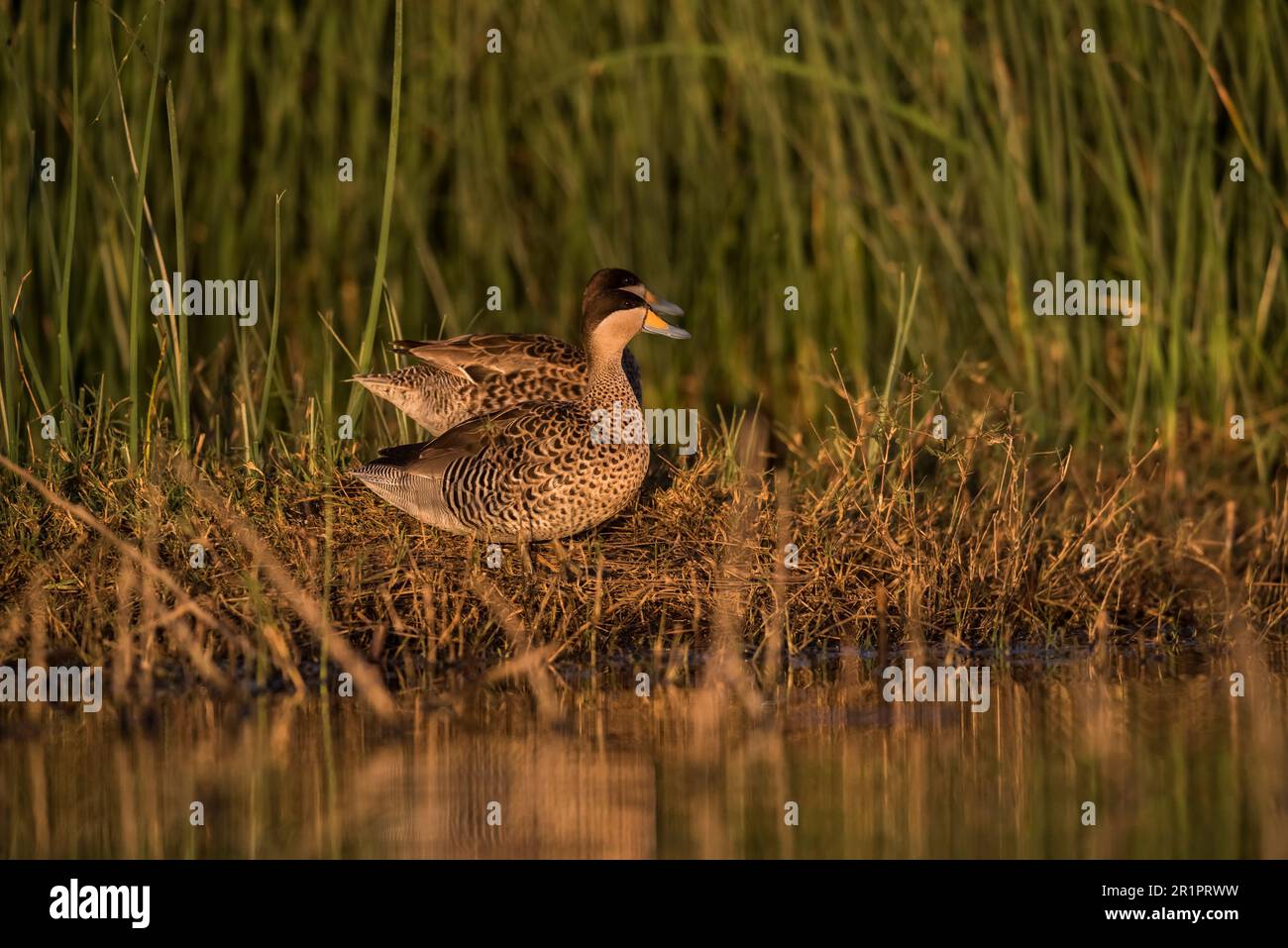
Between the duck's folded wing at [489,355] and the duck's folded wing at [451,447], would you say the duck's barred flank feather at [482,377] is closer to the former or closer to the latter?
the duck's folded wing at [489,355]

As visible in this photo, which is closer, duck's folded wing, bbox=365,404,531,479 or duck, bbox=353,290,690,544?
duck, bbox=353,290,690,544

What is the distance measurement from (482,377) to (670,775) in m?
2.82

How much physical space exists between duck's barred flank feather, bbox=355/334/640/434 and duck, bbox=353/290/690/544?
1.38 ft

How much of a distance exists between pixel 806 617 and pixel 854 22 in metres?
3.32

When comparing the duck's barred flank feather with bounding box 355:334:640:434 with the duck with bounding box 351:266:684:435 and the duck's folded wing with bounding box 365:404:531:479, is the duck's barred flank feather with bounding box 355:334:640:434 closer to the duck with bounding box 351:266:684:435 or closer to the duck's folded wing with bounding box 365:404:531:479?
the duck with bounding box 351:266:684:435

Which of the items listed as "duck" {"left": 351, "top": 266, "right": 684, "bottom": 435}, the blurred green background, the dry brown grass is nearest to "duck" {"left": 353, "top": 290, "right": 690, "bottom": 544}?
the dry brown grass

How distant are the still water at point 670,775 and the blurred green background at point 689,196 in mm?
1981

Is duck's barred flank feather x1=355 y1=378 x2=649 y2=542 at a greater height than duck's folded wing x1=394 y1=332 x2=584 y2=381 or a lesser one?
lesser

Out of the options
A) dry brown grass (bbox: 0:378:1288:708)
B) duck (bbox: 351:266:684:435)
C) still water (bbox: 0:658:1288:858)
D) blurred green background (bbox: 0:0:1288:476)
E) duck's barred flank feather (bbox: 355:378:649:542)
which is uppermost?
blurred green background (bbox: 0:0:1288:476)

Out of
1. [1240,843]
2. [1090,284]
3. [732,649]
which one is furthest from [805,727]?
[1090,284]

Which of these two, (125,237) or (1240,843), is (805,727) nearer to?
(1240,843)

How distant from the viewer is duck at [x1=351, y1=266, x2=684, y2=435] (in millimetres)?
7855

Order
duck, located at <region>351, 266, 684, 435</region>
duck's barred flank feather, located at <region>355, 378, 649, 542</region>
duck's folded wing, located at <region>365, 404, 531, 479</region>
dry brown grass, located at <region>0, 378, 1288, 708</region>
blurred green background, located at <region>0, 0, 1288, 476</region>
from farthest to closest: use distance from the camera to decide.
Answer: blurred green background, located at <region>0, 0, 1288, 476</region>, duck, located at <region>351, 266, 684, 435</region>, duck's folded wing, located at <region>365, 404, 531, 479</region>, duck's barred flank feather, located at <region>355, 378, 649, 542</region>, dry brown grass, located at <region>0, 378, 1288, 708</region>

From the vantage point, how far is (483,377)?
7.88 meters
